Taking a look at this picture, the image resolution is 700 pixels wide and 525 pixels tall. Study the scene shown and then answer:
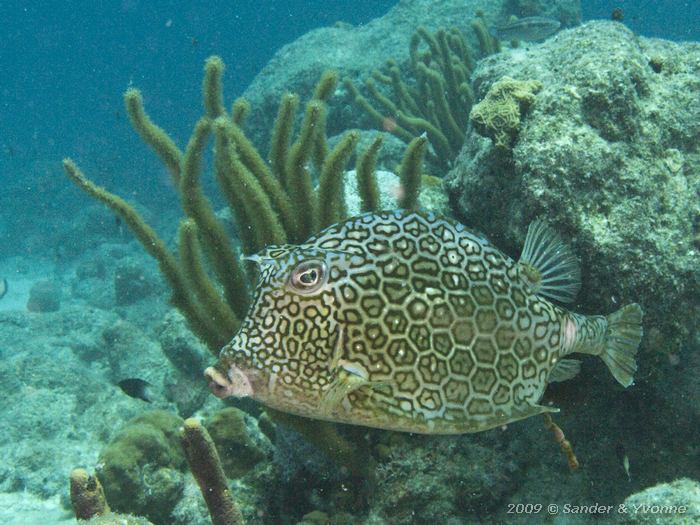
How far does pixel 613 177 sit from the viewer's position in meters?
3.70

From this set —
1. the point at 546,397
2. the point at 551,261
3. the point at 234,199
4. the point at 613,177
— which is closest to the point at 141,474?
the point at 234,199

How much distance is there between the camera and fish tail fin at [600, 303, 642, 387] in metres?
3.15

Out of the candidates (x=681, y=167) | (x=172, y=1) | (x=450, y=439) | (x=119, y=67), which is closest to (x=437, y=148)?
(x=681, y=167)

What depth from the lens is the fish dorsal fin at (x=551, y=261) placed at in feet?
10.6

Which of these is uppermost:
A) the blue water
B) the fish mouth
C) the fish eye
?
the blue water

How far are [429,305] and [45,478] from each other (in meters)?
6.92

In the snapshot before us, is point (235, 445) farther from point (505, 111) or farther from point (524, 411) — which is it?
point (505, 111)

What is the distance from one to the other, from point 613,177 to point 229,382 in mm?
3015

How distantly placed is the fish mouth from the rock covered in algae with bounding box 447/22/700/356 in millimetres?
2427

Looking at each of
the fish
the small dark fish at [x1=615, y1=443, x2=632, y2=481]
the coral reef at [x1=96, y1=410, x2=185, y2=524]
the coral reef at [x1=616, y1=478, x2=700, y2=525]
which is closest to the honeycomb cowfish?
the coral reef at [x1=616, y1=478, x2=700, y2=525]

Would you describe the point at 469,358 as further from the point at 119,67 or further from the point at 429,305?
the point at 119,67

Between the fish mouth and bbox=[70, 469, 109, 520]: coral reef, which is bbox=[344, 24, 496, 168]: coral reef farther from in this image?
bbox=[70, 469, 109, 520]: coral reef

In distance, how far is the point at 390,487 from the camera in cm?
382

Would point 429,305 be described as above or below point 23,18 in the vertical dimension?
below
